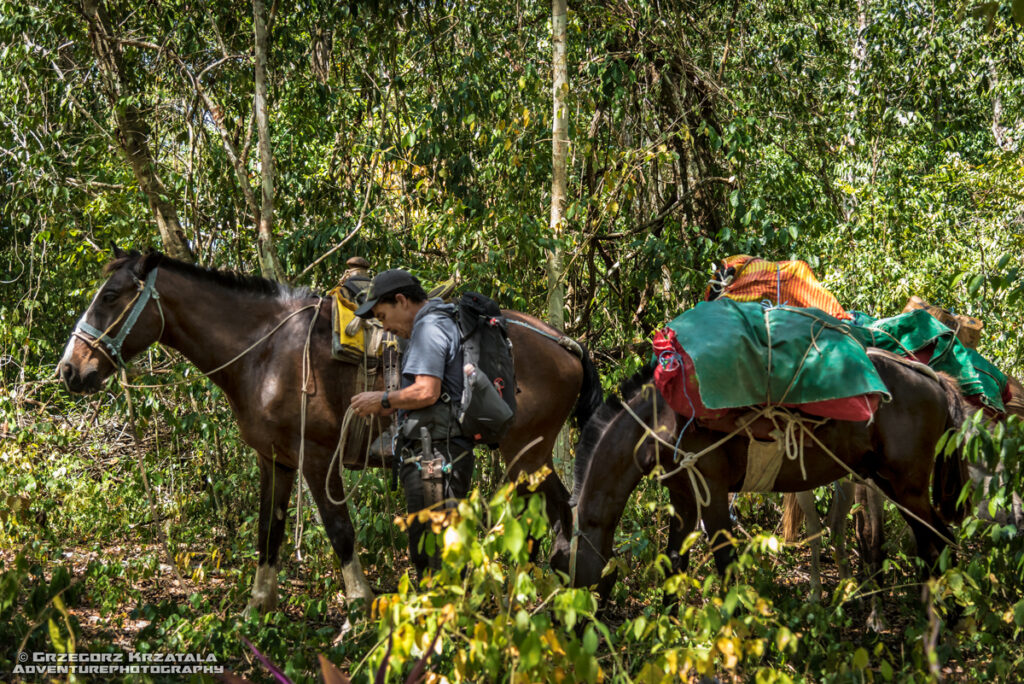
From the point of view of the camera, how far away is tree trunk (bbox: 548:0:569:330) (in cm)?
590

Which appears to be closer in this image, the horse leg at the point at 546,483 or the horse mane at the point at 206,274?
the horse mane at the point at 206,274

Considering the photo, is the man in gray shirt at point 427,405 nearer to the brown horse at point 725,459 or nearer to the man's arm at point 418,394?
the man's arm at point 418,394

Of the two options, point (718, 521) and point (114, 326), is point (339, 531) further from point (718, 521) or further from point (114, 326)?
point (718, 521)

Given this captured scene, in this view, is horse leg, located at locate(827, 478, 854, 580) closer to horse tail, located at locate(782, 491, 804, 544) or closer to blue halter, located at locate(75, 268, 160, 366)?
horse tail, located at locate(782, 491, 804, 544)

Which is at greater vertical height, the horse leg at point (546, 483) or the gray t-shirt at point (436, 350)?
the gray t-shirt at point (436, 350)

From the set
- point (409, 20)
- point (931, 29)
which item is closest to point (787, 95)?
point (931, 29)

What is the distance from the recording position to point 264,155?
244 inches

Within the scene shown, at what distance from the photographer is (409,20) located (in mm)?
7270

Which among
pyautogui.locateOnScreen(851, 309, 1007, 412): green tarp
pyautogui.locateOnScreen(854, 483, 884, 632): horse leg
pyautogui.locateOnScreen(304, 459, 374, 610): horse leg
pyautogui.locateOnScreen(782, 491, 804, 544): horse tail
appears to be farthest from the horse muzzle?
pyautogui.locateOnScreen(854, 483, 884, 632): horse leg

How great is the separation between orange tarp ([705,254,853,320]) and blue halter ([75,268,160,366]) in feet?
10.9

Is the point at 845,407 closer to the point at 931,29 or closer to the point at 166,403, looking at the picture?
the point at 166,403

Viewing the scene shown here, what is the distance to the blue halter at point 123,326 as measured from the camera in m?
4.94

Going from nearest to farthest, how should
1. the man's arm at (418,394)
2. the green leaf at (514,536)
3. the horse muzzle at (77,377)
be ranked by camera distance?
the green leaf at (514,536) → the man's arm at (418,394) → the horse muzzle at (77,377)

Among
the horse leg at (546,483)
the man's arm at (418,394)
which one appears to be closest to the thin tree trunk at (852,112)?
the horse leg at (546,483)
